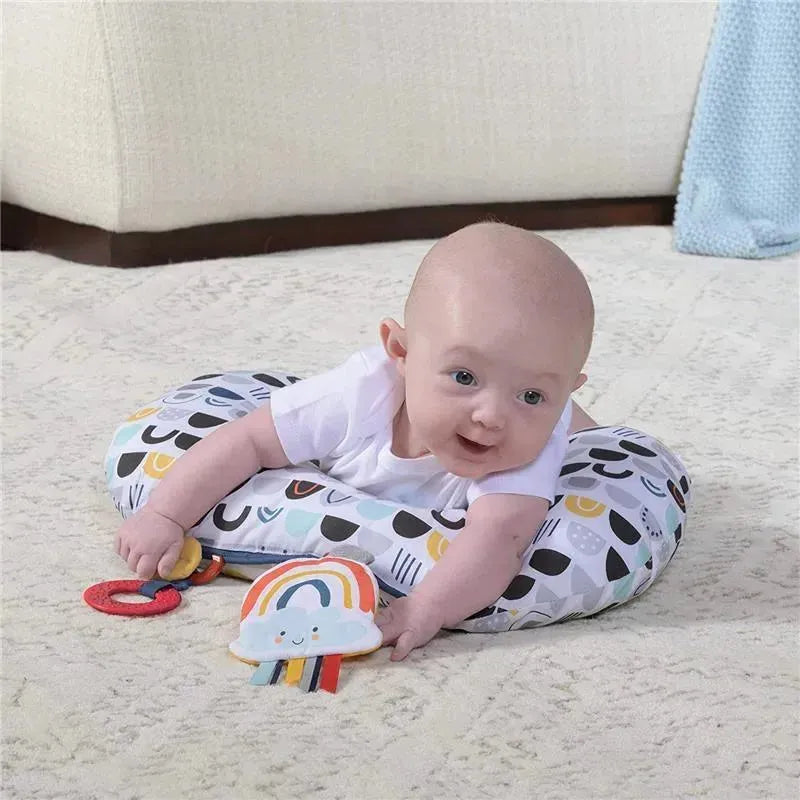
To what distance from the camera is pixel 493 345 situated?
103 cm

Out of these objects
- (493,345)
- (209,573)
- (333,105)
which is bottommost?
(209,573)

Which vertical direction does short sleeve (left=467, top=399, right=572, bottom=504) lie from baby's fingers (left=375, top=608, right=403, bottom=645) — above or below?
above

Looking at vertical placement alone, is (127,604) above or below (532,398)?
below

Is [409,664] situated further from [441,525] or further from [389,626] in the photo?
[441,525]

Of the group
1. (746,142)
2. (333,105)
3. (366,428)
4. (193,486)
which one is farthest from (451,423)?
(746,142)

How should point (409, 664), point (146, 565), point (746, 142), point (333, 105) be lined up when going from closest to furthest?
point (409, 664), point (146, 565), point (333, 105), point (746, 142)

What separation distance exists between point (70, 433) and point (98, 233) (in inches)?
26.4

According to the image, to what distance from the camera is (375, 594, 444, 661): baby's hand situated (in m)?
1.03

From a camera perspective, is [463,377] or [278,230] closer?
[463,377]

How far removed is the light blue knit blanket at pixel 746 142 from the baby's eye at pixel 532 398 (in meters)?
1.40

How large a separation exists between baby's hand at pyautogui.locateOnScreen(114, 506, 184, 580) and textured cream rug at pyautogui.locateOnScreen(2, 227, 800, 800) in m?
0.03

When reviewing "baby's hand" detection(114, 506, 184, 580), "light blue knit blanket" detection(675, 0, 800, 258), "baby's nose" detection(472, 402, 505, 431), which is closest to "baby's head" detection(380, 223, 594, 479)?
"baby's nose" detection(472, 402, 505, 431)

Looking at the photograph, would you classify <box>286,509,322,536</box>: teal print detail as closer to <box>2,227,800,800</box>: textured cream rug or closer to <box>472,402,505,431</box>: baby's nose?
<box>2,227,800,800</box>: textured cream rug

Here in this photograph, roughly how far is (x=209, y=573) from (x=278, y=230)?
46.6 inches
